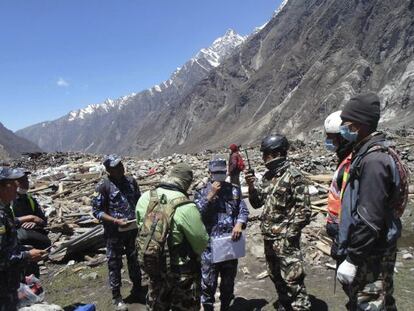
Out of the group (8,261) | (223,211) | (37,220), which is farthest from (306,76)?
(8,261)

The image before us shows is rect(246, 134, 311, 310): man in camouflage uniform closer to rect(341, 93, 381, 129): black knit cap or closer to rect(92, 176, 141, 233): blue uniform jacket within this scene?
rect(341, 93, 381, 129): black knit cap

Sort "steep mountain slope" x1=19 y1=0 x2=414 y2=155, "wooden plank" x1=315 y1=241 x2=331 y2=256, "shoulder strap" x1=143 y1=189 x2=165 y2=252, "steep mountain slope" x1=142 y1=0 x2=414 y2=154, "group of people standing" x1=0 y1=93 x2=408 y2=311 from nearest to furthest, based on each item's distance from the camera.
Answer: "group of people standing" x1=0 y1=93 x2=408 y2=311 < "shoulder strap" x1=143 y1=189 x2=165 y2=252 < "wooden plank" x1=315 y1=241 x2=331 y2=256 < "steep mountain slope" x1=142 y1=0 x2=414 y2=154 < "steep mountain slope" x1=19 y1=0 x2=414 y2=155

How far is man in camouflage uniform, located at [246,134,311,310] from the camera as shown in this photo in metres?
4.54

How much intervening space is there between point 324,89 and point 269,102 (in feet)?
75.7

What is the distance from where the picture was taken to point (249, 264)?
302 inches

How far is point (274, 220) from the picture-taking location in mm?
4633

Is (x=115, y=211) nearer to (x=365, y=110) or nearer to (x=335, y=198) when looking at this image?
(x=335, y=198)

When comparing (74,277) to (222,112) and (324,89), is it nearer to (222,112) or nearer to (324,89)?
(324,89)

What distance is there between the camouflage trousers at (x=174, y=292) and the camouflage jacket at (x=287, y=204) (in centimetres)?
110

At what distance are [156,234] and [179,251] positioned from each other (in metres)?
0.29

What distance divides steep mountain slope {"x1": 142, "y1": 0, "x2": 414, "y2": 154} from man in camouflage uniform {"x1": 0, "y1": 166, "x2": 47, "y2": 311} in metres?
48.2

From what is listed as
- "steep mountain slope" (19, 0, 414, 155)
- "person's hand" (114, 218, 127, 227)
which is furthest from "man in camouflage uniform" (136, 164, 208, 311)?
"steep mountain slope" (19, 0, 414, 155)

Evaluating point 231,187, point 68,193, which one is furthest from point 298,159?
point 231,187

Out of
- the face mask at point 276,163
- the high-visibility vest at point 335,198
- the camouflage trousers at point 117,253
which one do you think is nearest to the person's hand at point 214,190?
the face mask at point 276,163
